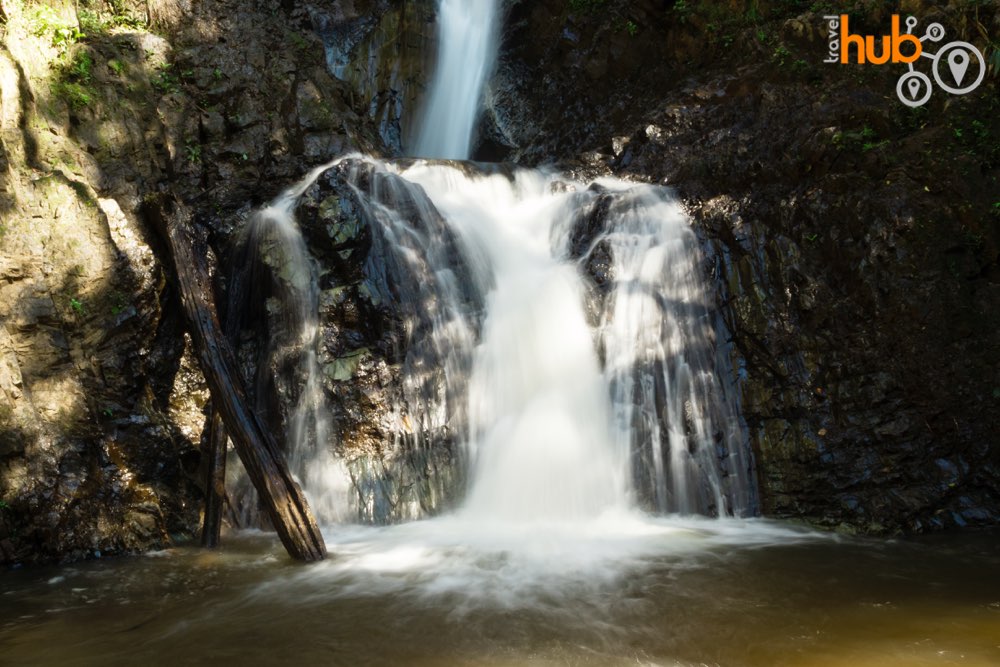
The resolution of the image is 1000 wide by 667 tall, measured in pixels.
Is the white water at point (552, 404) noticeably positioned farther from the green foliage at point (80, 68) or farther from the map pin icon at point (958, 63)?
the map pin icon at point (958, 63)

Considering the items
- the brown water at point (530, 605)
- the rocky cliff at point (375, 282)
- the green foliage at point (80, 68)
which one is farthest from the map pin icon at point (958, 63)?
the green foliage at point (80, 68)

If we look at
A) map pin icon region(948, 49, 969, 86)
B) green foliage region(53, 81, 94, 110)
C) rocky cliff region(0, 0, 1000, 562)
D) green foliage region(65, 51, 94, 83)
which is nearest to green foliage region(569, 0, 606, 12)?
rocky cliff region(0, 0, 1000, 562)

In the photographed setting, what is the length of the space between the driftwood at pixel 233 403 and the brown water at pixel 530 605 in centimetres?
32

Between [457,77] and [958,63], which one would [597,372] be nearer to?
[958,63]

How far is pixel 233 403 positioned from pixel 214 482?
2.96ft

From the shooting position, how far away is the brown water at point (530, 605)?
339cm

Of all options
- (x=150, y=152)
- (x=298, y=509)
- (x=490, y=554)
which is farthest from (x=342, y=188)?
(x=490, y=554)

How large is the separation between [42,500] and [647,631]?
16.7ft

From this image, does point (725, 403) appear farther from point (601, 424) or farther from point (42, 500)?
point (42, 500)

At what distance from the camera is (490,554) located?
5.14m

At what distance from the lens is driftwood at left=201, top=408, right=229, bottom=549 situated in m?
5.76

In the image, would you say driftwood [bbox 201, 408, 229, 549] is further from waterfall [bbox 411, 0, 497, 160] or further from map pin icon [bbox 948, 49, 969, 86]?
map pin icon [bbox 948, 49, 969, 86]

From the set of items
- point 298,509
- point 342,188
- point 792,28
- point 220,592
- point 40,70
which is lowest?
point 220,592

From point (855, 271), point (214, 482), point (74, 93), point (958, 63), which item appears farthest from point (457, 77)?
point (214, 482)
